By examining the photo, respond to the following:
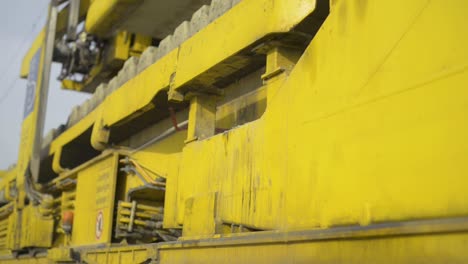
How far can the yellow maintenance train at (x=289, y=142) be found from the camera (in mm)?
2791

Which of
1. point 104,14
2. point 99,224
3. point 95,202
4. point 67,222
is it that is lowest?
point 99,224

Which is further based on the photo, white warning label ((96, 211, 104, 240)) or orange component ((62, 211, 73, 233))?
orange component ((62, 211, 73, 233))

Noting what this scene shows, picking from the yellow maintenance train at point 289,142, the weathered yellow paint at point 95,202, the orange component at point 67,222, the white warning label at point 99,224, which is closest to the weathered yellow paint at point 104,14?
the yellow maintenance train at point 289,142

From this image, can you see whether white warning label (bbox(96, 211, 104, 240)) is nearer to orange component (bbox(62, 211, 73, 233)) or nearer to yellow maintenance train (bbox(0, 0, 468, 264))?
yellow maintenance train (bbox(0, 0, 468, 264))

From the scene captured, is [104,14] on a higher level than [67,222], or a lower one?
higher

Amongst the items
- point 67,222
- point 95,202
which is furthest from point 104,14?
point 95,202

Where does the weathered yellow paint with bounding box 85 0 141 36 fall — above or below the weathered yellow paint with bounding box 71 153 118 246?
above

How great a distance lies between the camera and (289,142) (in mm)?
3869

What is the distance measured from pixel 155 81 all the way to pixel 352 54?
310cm

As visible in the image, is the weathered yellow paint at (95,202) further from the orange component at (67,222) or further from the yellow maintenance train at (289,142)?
the orange component at (67,222)

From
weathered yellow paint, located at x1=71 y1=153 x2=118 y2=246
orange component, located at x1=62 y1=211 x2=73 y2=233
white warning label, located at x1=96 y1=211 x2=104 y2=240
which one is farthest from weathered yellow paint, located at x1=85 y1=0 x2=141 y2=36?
white warning label, located at x1=96 y1=211 x2=104 y2=240

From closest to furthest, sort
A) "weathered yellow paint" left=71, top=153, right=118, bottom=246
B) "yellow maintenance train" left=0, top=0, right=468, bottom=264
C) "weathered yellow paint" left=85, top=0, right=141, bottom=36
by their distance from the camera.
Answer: "yellow maintenance train" left=0, top=0, right=468, bottom=264 < "weathered yellow paint" left=71, top=153, right=118, bottom=246 < "weathered yellow paint" left=85, top=0, right=141, bottom=36

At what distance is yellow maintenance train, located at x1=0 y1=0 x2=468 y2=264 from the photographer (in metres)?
2.79

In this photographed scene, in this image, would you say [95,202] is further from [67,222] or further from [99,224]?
[67,222]
